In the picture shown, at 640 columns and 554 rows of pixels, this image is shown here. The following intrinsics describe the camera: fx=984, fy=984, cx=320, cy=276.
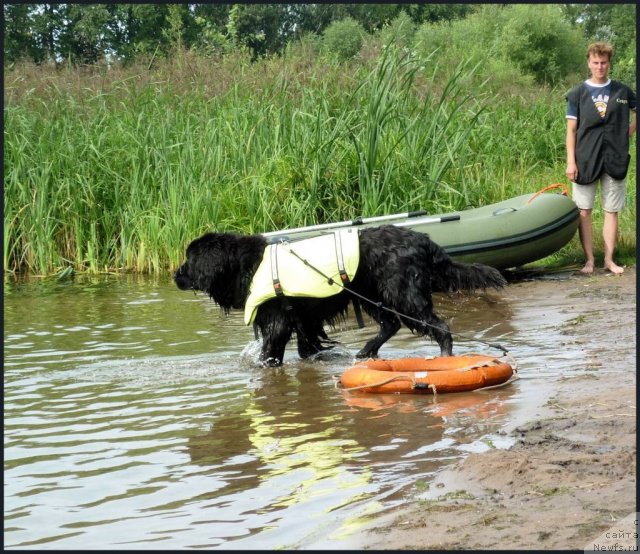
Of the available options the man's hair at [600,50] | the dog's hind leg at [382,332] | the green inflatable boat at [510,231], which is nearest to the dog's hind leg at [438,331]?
the dog's hind leg at [382,332]

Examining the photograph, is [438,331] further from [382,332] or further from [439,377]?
[439,377]

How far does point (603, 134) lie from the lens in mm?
9109

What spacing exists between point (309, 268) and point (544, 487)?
2.98 m

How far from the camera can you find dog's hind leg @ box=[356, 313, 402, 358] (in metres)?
6.63

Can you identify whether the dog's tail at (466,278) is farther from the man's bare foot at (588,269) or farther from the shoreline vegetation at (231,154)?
the shoreline vegetation at (231,154)

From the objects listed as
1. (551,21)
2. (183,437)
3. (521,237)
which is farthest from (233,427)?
(551,21)

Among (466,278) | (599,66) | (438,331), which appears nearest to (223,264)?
(438,331)

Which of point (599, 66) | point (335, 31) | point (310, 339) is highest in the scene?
point (335, 31)

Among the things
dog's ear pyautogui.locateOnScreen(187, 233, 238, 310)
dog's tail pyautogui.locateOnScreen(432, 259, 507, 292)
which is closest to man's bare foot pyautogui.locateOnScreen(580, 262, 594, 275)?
dog's tail pyautogui.locateOnScreen(432, 259, 507, 292)

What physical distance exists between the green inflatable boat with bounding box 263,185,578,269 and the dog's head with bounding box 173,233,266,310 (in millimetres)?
2466

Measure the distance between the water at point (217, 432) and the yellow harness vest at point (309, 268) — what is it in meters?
0.58

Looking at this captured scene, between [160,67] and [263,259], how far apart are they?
22.7 ft

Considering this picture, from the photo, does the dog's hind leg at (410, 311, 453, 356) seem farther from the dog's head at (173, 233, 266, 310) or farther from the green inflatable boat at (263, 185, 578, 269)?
the green inflatable boat at (263, 185, 578, 269)

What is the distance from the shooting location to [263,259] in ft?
21.8
